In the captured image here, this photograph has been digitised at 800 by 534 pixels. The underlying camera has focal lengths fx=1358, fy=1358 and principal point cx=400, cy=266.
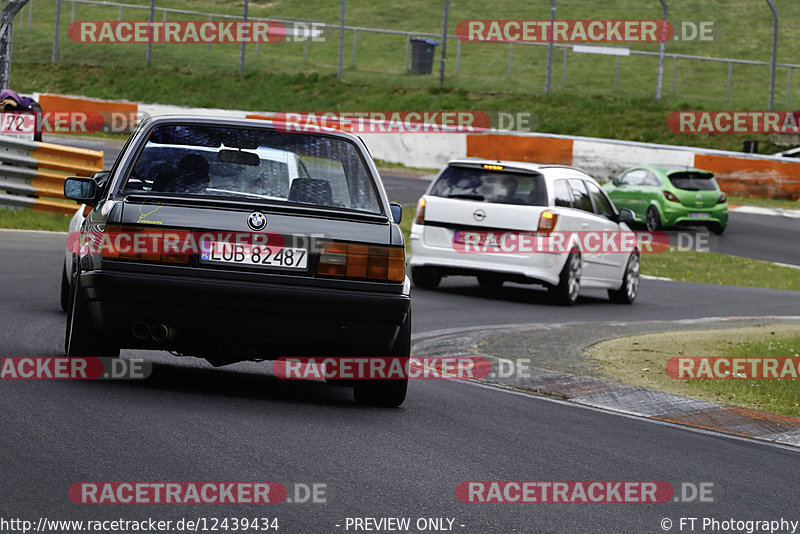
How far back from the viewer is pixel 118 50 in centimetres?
4500

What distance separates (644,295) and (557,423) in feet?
37.3

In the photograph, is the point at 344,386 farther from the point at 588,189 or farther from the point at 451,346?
the point at 588,189

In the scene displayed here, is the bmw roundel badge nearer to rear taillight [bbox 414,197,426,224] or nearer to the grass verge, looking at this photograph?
the grass verge

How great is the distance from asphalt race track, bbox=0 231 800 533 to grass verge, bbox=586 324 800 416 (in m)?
1.39

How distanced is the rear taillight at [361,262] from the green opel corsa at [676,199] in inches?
789

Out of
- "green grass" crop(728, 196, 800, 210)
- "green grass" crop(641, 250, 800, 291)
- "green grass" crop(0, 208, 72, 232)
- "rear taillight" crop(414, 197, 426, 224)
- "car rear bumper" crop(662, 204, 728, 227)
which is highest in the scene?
"rear taillight" crop(414, 197, 426, 224)

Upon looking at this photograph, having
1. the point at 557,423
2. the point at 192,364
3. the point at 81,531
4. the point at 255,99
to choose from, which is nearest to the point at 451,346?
the point at 192,364

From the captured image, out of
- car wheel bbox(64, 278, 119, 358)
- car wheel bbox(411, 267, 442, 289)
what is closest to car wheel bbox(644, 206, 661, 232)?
car wheel bbox(411, 267, 442, 289)

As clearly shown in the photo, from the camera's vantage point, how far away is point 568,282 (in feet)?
53.8

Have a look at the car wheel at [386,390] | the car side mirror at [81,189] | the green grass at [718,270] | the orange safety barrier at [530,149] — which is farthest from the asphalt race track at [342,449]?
the orange safety barrier at [530,149]

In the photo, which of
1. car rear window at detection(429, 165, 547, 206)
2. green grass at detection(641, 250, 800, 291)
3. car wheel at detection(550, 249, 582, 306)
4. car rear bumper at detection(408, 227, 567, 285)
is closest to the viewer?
car rear bumper at detection(408, 227, 567, 285)

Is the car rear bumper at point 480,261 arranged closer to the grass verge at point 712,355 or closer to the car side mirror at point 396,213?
the grass verge at point 712,355

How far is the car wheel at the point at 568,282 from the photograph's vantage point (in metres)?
16.3

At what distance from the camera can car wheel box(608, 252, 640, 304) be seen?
18.0 meters
